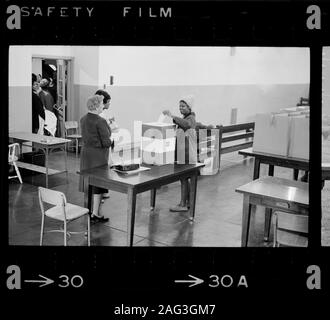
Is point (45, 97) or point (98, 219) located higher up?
point (45, 97)

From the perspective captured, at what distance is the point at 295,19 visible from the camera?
1.89 meters

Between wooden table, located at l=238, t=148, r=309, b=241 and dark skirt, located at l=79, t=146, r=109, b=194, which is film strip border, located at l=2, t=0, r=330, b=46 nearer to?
wooden table, located at l=238, t=148, r=309, b=241

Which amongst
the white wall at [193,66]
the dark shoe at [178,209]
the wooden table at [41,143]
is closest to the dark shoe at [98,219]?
the dark shoe at [178,209]

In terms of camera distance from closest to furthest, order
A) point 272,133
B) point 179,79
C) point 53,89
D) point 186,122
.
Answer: point 272,133, point 186,122, point 53,89, point 179,79

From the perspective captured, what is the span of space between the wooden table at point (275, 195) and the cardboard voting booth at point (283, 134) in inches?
24.6

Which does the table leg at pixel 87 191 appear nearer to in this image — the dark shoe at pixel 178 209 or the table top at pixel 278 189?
the dark shoe at pixel 178 209

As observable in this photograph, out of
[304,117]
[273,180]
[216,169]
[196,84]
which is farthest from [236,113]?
[273,180]

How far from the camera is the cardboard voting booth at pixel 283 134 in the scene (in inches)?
147

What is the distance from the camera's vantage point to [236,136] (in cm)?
727

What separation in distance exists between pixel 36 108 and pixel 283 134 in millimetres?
3639

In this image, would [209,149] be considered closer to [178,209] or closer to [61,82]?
[178,209]

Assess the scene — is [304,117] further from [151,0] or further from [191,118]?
[151,0]

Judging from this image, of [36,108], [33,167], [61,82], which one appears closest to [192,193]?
[33,167]
